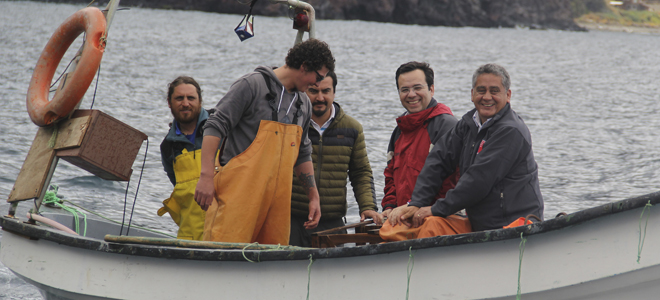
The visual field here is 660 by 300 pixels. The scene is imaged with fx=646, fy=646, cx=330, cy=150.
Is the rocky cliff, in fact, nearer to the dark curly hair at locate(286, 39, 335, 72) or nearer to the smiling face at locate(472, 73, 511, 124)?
the dark curly hair at locate(286, 39, 335, 72)

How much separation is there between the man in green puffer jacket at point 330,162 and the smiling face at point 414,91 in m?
0.64

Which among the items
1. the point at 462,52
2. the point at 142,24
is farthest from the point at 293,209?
the point at 142,24

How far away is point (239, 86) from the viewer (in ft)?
13.3

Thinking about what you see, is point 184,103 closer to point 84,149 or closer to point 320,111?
point 84,149

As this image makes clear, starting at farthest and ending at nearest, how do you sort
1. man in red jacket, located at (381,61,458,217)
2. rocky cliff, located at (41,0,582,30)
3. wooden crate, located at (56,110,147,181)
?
1. rocky cliff, located at (41,0,582,30)
2. wooden crate, located at (56,110,147,181)
3. man in red jacket, located at (381,61,458,217)

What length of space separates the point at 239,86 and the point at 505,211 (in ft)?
5.82

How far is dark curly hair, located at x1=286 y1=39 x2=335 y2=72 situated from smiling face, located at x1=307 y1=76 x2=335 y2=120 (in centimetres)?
69

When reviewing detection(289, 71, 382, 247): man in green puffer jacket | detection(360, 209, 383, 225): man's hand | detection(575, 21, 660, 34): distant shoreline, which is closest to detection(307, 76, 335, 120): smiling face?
detection(289, 71, 382, 247): man in green puffer jacket

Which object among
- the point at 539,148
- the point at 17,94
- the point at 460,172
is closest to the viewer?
the point at 460,172

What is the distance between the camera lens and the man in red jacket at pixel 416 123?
4.40m

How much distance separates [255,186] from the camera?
4156 millimetres

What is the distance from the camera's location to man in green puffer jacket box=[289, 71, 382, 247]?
4.89 meters

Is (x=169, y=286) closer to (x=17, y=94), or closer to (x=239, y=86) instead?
(x=239, y=86)

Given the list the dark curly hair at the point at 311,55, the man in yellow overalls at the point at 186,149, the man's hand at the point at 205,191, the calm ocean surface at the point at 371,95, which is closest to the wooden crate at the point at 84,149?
the man in yellow overalls at the point at 186,149
